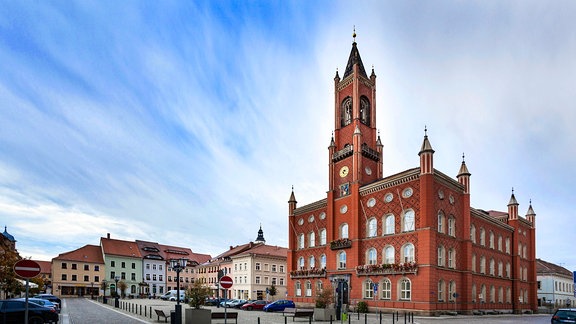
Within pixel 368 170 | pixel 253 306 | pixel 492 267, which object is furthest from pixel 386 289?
pixel 492 267

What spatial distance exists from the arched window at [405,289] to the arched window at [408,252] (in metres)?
1.91

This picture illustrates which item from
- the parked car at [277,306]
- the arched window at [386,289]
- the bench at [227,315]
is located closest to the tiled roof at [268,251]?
the parked car at [277,306]

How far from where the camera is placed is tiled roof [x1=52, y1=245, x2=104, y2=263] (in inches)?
3319

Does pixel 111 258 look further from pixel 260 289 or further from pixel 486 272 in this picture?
pixel 486 272

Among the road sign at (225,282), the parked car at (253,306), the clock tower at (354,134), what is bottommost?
the parked car at (253,306)

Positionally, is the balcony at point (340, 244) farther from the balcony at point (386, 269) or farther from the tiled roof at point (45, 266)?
the tiled roof at point (45, 266)

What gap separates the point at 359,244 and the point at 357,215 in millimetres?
3162

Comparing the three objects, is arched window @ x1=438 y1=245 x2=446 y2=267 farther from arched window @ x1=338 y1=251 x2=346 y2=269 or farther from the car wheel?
the car wheel

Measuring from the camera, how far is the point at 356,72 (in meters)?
51.0

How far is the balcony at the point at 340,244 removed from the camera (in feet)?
147

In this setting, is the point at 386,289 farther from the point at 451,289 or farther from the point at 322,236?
the point at 322,236

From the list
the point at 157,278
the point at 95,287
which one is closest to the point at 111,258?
the point at 95,287

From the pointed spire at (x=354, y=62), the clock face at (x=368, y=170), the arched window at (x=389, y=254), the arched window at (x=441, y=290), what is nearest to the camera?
the arched window at (x=441, y=290)

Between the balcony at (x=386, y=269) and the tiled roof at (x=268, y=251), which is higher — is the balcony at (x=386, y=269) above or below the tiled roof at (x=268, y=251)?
above
